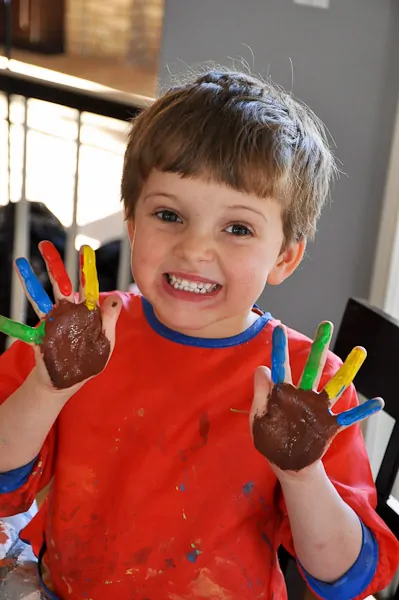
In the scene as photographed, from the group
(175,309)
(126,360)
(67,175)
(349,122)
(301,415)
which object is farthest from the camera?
(67,175)

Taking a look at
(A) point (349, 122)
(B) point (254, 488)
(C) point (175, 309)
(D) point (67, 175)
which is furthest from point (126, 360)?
(D) point (67, 175)

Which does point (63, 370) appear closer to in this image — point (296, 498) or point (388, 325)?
point (296, 498)

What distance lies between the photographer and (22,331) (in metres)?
0.96

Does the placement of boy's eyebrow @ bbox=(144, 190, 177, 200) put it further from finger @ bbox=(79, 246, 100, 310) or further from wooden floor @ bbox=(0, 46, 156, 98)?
wooden floor @ bbox=(0, 46, 156, 98)

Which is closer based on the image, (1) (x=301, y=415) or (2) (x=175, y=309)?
(1) (x=301, y=415)

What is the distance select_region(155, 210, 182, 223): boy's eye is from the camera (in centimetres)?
107

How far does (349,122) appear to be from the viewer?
190 centimetres

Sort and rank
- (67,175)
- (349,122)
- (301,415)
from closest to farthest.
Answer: (301,415) → (349,122) → (67,175)

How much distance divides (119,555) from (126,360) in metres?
0.26

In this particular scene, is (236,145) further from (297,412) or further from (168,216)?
(297,412)

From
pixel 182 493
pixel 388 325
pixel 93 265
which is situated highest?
pixel 93 265

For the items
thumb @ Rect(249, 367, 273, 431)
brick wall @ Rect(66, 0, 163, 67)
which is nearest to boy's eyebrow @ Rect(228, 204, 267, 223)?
thumb @ Rect(249, 367, 273, 431)

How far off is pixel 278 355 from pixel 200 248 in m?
0.17

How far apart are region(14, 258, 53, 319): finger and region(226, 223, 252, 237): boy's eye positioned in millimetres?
247
